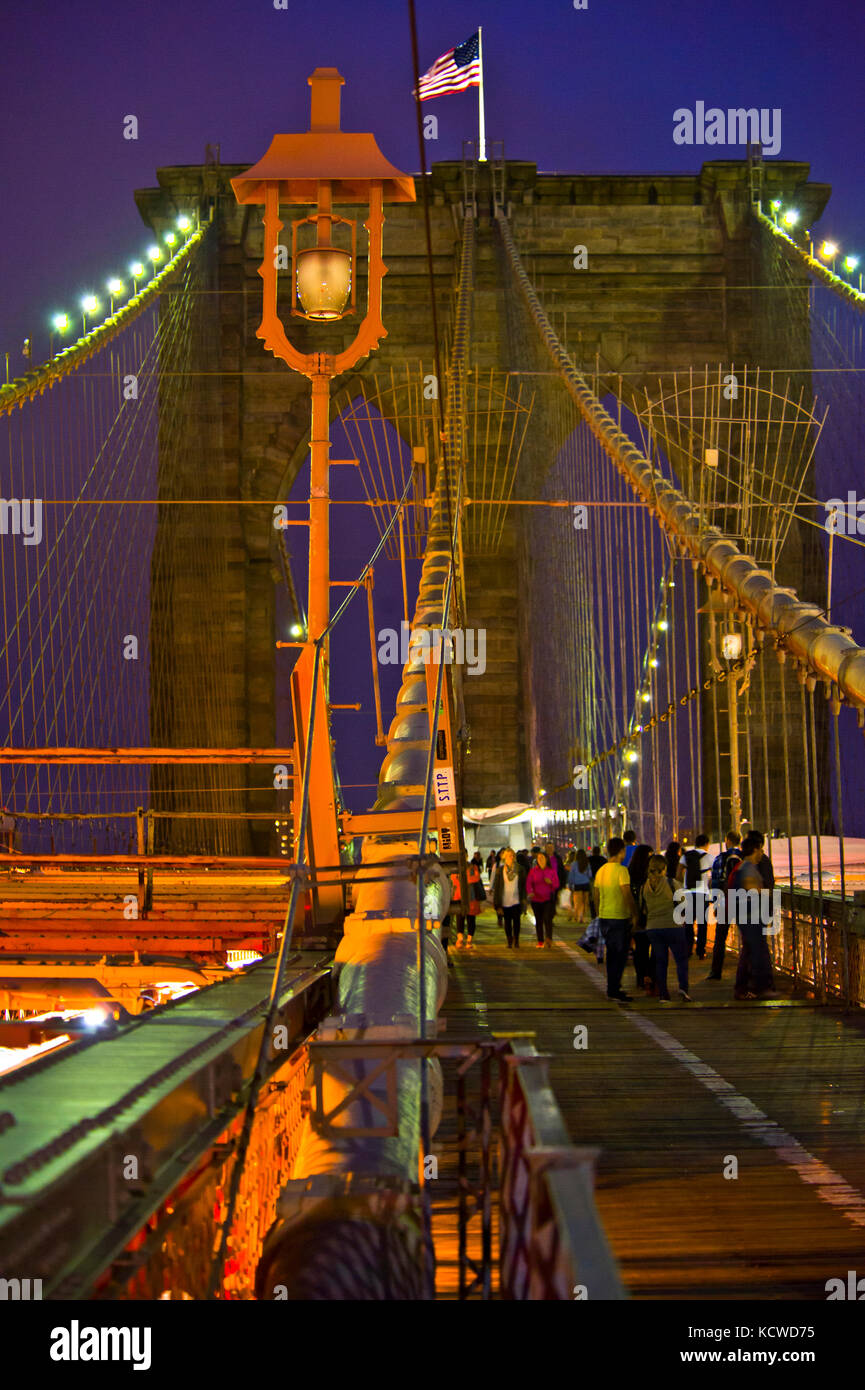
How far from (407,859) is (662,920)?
429 centimetres

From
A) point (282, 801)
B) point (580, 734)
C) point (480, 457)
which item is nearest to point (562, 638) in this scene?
point (580, 734)

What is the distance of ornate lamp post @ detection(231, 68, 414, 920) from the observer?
23.3 ft

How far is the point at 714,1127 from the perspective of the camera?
17.1 feet

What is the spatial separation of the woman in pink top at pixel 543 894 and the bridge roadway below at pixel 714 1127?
164 inches

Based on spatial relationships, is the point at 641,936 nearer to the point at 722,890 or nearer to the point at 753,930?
the point at 753,930

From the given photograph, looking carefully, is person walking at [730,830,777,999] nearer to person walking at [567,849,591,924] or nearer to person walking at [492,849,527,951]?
person walking at [492,849,527,951]

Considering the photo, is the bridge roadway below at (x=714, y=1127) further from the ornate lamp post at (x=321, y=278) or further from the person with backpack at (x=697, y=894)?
the person with backpack at (x=697, y=894)

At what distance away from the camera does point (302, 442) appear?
29.2 meters

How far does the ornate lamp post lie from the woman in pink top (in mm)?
6479

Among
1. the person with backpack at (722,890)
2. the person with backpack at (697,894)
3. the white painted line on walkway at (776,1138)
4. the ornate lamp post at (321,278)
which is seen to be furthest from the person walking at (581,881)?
the ornate lamp post at (321,278)

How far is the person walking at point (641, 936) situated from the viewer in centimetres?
947

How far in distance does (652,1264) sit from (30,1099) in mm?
1881
